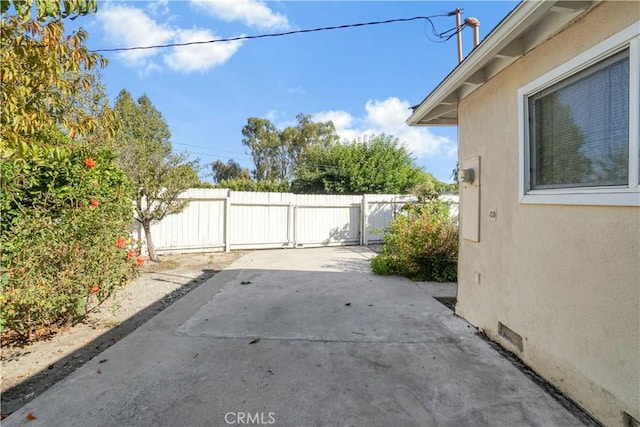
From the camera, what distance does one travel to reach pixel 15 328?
9.86 ft

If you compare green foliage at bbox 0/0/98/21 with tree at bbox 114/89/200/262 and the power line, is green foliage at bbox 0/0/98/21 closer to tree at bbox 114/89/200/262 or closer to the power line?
the power line

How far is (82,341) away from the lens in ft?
11.0

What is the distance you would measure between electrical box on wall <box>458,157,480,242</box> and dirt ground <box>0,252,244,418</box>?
14.0ft

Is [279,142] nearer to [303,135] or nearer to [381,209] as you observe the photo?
[303,135]

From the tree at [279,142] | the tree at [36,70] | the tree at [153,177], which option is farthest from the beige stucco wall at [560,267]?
the tree at [279,142]

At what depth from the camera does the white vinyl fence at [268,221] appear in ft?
29.3

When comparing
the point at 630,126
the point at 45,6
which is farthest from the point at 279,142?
the point at 630,126

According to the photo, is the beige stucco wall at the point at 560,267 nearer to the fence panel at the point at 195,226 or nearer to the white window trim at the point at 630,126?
the white window trim at the point at 630,126

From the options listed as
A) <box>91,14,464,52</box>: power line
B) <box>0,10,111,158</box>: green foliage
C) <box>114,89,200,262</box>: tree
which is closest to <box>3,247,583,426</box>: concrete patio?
<box>0,10,111,158</box>: green foliage

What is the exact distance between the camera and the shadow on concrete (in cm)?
233

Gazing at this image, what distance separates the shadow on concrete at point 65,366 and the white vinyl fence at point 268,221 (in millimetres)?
4578

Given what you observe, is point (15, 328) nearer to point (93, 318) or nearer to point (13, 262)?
point (13, 262)

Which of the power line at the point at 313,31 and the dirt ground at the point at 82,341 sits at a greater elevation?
the power line at the point at 313,31

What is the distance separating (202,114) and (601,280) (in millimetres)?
17649
